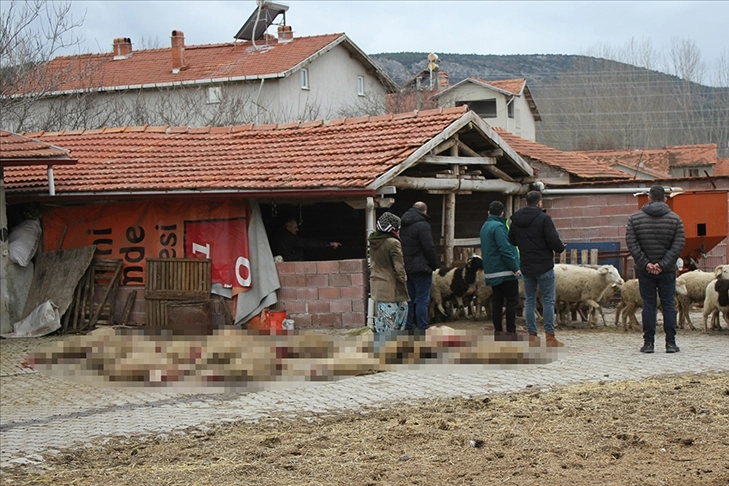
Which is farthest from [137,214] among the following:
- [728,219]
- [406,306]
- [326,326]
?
[728,219]

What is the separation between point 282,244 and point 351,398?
6633 millimetres

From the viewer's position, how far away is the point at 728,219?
1753cm

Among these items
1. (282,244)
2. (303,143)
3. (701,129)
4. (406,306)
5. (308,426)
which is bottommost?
(308,426)

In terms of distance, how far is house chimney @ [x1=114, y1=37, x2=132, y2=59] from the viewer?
45.0 m

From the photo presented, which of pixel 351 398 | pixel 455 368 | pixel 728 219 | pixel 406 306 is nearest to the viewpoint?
pixel 351 398

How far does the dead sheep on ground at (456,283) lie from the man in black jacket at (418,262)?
6.84ft

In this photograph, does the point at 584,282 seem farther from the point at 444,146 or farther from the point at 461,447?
the point at 461,447

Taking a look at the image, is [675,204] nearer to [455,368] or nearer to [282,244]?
[282,244]

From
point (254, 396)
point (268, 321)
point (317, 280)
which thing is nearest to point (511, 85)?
point (317, 280)

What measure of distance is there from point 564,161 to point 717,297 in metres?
11.6

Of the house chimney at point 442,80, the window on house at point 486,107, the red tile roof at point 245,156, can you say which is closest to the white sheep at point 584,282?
the red tile roof at point 245,156

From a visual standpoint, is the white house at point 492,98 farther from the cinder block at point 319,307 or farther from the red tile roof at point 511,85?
the cinder block at point 319,307

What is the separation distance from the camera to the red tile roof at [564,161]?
23359 millimetres

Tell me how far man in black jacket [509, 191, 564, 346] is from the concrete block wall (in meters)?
3.74
